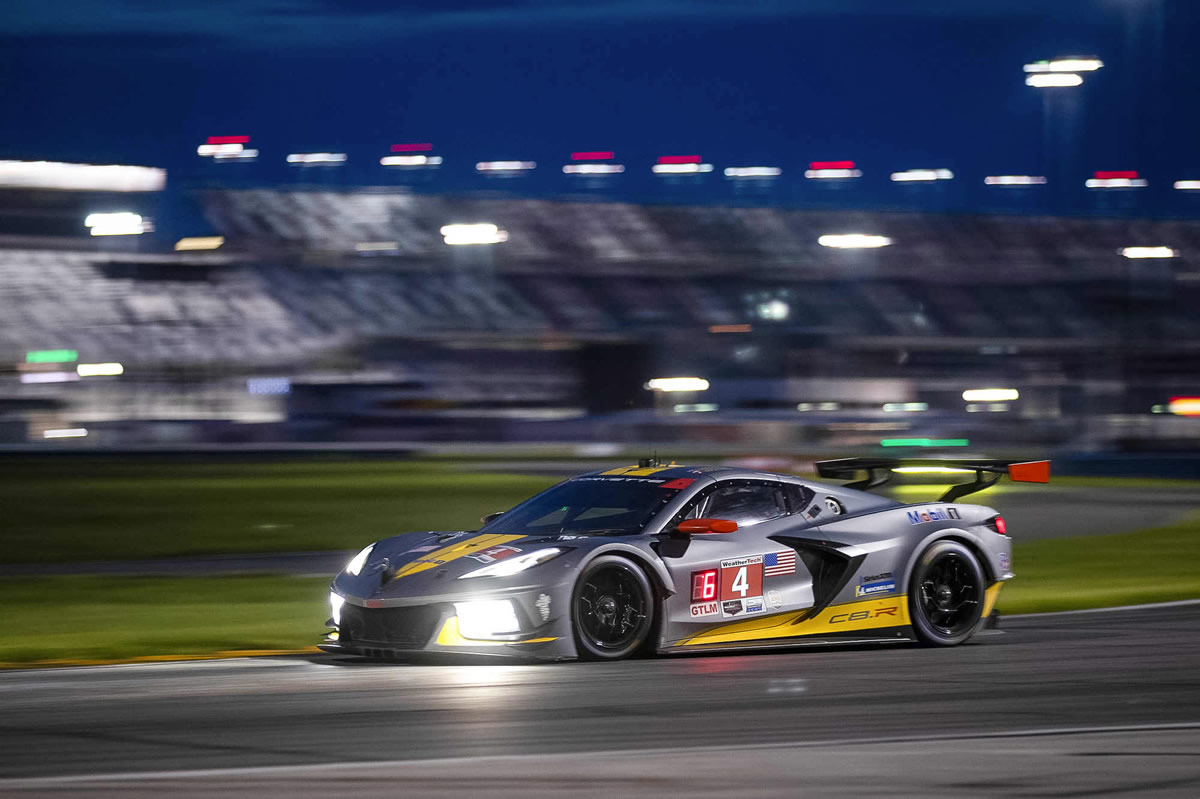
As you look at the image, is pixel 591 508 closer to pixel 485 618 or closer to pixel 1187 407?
pixel 485 618

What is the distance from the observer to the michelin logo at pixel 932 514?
32.3 feet

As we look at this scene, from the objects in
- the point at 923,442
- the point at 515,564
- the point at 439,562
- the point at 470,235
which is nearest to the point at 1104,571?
the point at 515,564

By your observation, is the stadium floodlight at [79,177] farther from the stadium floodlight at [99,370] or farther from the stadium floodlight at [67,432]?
the stadium floodlight at [67,432]

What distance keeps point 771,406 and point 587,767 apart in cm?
5016

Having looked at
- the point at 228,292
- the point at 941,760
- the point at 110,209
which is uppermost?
the point at 110,209

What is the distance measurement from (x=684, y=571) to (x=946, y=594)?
6.57 ft

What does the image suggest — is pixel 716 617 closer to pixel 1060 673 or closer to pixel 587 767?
pixel 1060 673

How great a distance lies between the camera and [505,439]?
4894 centimetres

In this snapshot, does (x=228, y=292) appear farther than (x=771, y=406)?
Yes

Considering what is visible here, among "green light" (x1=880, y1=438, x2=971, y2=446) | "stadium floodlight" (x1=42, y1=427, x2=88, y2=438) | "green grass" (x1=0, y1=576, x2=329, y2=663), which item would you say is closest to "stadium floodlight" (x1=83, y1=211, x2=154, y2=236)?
"stadium floodlight" (x1=42, y1=427, x2=88, y2=438)

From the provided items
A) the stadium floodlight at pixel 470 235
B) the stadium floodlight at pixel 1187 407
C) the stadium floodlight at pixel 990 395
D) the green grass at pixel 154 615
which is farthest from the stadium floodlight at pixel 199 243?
the green grass at pixel 154 615

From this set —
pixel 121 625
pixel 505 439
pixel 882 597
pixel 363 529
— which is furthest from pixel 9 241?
pixel 882 597

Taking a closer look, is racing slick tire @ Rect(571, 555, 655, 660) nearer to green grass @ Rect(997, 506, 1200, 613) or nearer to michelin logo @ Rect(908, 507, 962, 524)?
michelin logo @ Rect(908, 507, 962, 524)

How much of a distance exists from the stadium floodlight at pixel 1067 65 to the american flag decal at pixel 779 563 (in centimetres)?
4222
